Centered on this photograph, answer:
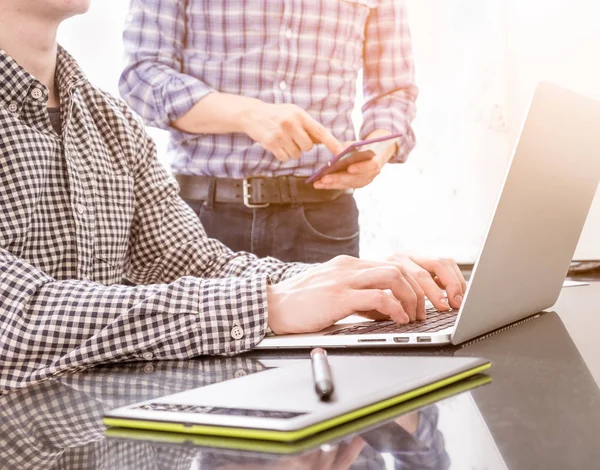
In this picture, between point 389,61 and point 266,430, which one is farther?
point 389,61

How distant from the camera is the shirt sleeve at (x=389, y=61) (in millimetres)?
1950

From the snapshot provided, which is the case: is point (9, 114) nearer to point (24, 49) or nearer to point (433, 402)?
point (24, 49)

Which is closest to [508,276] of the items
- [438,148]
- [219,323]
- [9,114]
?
[219,323]

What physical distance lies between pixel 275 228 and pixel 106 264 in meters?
0.56

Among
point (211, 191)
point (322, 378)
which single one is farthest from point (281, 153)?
point (322, 378)

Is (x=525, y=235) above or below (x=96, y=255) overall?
above

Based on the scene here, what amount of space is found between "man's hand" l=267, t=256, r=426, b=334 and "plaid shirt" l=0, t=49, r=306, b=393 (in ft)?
0.10

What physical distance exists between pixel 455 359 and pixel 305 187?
1097 mm

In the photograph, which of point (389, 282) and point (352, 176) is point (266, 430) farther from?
point (352, 176)

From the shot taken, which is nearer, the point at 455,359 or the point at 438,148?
the point at 455,359

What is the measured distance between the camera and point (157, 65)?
65.9 inches

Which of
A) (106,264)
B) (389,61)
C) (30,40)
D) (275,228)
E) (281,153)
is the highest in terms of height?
(30,40)

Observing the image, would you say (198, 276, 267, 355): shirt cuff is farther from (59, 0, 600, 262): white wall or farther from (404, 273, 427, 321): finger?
(59, 0, 600, 262): white wall

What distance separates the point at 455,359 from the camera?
0.66 metres
